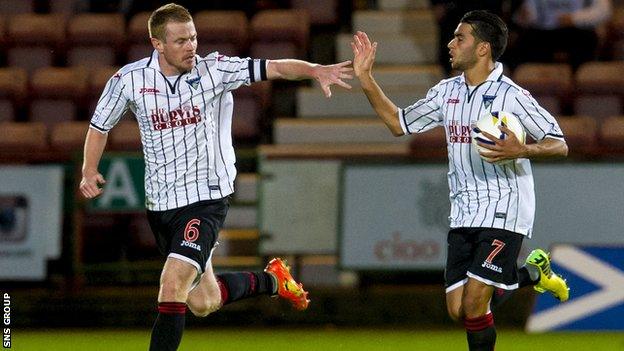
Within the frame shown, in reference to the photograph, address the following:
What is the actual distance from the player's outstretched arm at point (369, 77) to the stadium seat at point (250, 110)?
4.71 meters

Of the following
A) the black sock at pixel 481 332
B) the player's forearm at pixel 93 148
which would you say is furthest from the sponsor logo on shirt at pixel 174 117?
the black sock at pixel 481 332

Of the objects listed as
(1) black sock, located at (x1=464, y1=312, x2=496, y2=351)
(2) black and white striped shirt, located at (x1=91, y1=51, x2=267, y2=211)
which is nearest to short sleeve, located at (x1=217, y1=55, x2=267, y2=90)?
(2) black and white striped shirt, located at (x1=91, y1=51, x2=267, y2=211)

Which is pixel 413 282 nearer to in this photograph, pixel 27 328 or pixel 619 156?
pixel 619 156

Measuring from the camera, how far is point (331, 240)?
36.3ft

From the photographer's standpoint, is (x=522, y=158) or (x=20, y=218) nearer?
(x=522, y=158)

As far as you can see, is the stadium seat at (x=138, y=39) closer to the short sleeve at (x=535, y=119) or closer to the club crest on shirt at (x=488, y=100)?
the club crest on shirt at (x=488, y=100)

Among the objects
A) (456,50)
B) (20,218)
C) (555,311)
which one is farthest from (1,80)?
(456,50)

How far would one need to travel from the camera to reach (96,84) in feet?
42.5

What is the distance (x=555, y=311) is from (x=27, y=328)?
4.02m

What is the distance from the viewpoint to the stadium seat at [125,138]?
1212cm

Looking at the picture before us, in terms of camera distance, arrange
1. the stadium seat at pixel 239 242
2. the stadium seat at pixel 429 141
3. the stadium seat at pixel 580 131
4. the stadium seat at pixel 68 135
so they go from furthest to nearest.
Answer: the stadium seat at pixel 68 135
the stadium seat at pixel 580 131
the stadium seat at pixel 429 141
the stadium seat at pixel 239 242

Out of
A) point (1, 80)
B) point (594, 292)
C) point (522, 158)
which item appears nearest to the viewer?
point (522, 158)

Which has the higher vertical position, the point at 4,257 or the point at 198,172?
the point at 198,172

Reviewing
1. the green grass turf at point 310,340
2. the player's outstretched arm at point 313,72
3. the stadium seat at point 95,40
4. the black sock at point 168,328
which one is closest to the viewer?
the black sock at point 168,328
